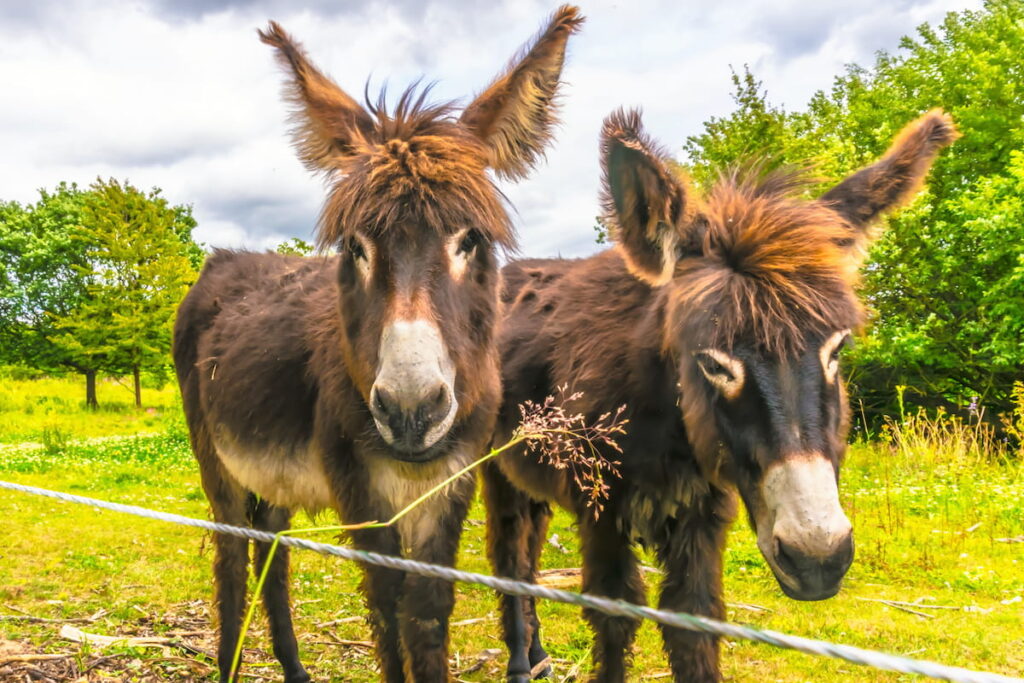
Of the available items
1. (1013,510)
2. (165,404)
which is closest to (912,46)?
(1013,510)

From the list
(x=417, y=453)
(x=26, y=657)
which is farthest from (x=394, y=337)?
(x=26, y=657)

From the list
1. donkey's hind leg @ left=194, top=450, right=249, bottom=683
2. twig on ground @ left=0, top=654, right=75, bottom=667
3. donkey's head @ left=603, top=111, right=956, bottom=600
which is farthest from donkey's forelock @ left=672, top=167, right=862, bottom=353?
twig on ground @ left=0, top=654, right=75, bottom=667

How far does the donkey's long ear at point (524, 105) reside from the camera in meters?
2.95

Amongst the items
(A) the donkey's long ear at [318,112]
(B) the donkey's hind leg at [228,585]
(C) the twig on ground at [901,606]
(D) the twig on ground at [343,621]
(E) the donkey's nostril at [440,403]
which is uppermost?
(A) the donkey's long ear at [318,112]

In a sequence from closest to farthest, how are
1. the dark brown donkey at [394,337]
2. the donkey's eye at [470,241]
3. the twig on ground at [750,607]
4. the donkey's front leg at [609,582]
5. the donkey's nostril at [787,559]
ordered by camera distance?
1. the donkey's nostril at [787,559]
2. the dark brown donkey at [394,337]
3. the donkey's eye at [470,241]
4. the donkey's front leg at [609,582]
5. the twig on ground at [750,607]

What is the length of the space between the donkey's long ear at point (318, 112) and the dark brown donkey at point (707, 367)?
114 centimetres

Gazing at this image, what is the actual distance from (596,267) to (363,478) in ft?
5.50

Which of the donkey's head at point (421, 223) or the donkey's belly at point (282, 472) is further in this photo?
the donkey's belly at point (282, 472)

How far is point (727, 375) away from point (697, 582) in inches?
44.2

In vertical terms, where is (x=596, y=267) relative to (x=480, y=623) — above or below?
above

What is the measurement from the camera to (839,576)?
1.91m

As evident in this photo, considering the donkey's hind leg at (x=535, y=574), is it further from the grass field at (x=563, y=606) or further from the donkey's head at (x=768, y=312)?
the donkey's head at (x=768, y=312)

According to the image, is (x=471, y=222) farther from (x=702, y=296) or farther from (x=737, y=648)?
(x=737, y=648)

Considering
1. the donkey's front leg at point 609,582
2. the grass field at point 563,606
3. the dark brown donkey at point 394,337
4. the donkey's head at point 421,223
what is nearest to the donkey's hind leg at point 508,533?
the grass field at point 563,606
